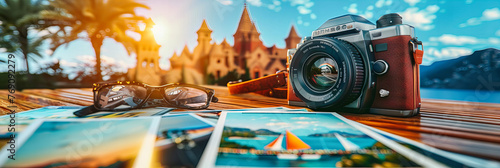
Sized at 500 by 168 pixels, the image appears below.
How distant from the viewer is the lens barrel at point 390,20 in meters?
0.55

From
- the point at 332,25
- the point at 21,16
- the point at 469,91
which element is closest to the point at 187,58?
the point at 21,16

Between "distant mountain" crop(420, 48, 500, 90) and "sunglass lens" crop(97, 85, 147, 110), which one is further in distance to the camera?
"sunglass lens" crop(97, 85, 147, 110)

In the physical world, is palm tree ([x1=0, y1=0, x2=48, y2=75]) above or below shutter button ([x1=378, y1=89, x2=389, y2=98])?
above

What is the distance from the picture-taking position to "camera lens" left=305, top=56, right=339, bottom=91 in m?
0.59

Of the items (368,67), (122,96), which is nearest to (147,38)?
(122,96)

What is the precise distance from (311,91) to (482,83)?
34cm

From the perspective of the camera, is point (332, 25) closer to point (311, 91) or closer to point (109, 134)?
point (311, 91)

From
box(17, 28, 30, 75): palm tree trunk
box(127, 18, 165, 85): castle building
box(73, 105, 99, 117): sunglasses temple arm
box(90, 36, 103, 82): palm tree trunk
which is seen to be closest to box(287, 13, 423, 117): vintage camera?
box(73, 105, 99, 117): sunglasses temple arm

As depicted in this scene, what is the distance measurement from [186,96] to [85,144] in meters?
0.40

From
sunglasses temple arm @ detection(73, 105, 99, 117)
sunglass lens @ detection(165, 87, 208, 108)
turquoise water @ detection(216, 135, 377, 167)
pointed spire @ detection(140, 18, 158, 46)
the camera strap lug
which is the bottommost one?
turquoise water @ detection(216, 135, 377, 167)

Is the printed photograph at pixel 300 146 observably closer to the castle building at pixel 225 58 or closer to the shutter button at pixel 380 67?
the shutter button at pixel 380 67

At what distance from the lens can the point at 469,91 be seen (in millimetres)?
521

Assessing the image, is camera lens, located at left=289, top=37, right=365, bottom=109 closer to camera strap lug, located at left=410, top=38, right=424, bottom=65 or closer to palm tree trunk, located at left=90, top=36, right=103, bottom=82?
camera strap lug, located at left=410, top=38, right=424, bottom=65

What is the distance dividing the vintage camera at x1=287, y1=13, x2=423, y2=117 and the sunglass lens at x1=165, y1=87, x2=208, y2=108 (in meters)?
0.29
